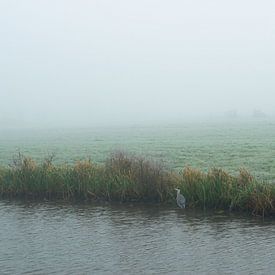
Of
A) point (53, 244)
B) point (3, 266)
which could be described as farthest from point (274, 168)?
point (3, 266)

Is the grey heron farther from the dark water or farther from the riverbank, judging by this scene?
the dark water

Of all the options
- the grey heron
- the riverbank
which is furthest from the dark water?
the riverbank

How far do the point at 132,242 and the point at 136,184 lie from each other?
4.69m

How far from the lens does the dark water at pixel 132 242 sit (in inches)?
379

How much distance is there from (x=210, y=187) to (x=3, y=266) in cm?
689

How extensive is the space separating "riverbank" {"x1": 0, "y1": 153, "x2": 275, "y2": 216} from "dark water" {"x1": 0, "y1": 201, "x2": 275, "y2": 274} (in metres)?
0.67

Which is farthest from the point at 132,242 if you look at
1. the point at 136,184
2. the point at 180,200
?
the point at 136,184

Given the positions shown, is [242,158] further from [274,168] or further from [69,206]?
[69,206]

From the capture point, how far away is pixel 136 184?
16.0 m

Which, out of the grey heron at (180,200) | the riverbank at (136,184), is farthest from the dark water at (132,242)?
the riverbank at (136,184)

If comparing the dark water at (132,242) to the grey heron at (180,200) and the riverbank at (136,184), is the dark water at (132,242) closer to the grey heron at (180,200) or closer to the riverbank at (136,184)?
the grey heron at (180,200)

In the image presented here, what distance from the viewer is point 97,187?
16625 millimetres

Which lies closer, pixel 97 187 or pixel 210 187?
pixel 210 187

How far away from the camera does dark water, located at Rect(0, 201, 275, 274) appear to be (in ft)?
31.6
